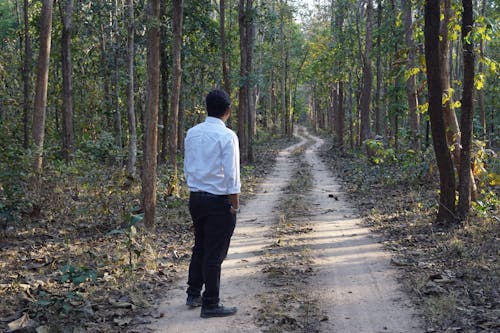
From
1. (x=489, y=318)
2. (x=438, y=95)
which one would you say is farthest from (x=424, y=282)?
(x=438, y=95)

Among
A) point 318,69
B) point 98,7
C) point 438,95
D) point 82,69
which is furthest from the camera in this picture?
point 318,69

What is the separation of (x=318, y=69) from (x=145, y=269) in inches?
1214

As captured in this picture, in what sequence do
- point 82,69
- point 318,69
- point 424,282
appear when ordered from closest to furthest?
point 424,282
point 82,69
point 318,69

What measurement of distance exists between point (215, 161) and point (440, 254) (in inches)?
164

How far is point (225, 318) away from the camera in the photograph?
4.82 m

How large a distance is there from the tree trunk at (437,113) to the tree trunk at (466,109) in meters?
0.20

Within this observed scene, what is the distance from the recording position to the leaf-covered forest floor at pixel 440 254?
4.77 metres

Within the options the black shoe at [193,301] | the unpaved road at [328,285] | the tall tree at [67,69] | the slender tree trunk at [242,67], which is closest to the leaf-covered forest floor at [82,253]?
the black shoe at [193,301]

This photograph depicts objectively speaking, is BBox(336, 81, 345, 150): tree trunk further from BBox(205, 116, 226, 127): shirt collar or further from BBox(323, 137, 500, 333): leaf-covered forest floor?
BBox(205, 116, 226, 127): shirt collar

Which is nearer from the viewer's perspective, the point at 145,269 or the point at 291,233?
the point at 145,269

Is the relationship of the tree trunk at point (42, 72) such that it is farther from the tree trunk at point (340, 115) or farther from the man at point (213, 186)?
the tree trunk at point (340, 115)

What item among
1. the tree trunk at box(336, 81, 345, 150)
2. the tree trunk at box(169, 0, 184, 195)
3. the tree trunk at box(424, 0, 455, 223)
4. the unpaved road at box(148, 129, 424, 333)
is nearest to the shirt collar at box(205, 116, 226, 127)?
the unpaved road at box(148, 129, 424, 333)

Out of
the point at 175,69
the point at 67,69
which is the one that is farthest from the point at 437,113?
the point at 67,69

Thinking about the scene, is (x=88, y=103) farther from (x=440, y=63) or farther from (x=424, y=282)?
(x=424, y=282)
